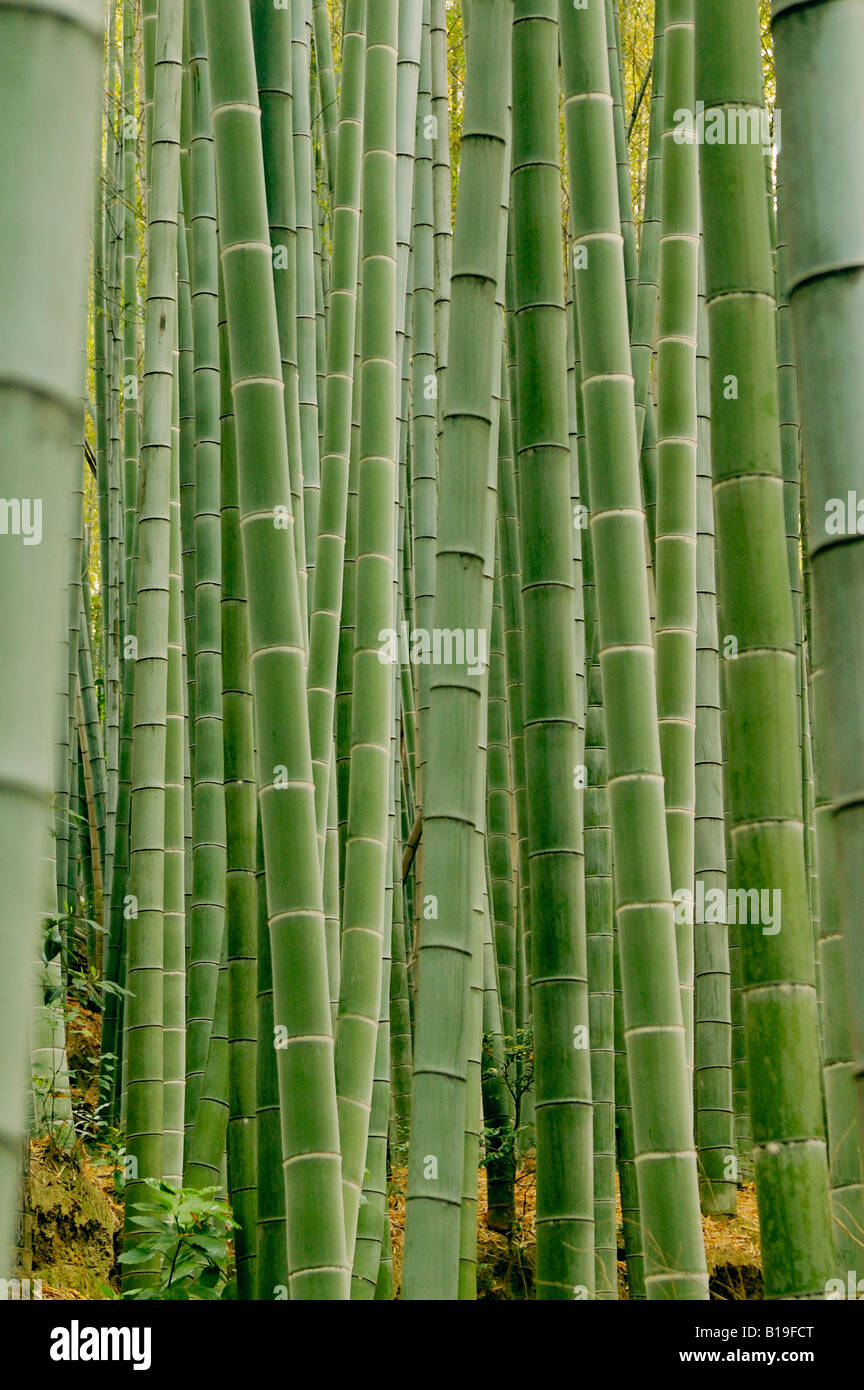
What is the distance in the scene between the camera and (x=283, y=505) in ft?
6.51

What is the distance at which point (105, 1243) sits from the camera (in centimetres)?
400

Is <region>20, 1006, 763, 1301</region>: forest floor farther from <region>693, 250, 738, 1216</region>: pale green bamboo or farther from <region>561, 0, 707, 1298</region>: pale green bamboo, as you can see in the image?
<region>561, 0, 707, 1298</region>: pale green bamboo

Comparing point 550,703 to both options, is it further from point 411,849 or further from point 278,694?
point 411,849

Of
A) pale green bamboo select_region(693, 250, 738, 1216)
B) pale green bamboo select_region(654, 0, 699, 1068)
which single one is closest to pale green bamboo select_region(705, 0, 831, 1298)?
pale green bamboo select_region(654, 0, 699, 1068)

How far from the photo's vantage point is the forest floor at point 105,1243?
3.73 metres

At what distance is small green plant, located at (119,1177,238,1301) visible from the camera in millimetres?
2740

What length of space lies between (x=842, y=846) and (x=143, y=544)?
2755 mm

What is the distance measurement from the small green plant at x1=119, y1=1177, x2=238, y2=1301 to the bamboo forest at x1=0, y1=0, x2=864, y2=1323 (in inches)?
0.5

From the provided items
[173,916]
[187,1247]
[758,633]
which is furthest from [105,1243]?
[758,633]

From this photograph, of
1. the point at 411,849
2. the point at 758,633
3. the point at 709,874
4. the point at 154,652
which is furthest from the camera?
the point at 411,849

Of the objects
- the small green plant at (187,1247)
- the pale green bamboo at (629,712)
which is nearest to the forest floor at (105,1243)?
the small green plant at (187,1247)

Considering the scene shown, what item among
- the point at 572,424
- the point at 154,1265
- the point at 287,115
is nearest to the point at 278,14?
the point at 287,115

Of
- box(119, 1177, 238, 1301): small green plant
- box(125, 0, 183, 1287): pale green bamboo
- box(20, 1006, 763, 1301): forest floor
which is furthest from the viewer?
box(20, 1006, 763, 1301): forest floor

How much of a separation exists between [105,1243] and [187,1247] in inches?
54.6
